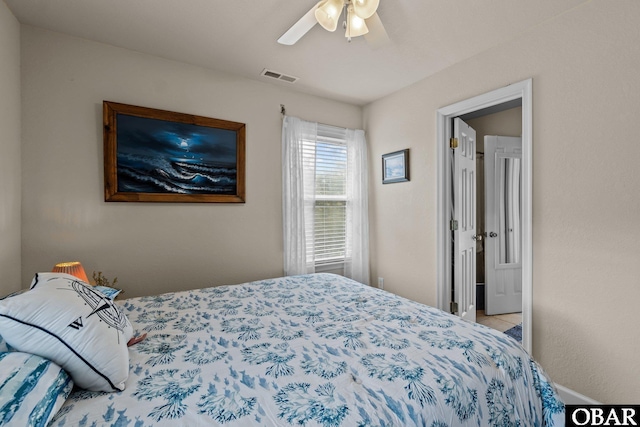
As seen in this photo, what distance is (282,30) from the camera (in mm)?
2102

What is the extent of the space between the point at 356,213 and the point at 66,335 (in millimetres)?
2818

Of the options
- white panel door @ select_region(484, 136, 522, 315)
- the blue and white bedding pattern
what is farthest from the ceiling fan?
white panel door @ select_region(484, 136, 522, 315)

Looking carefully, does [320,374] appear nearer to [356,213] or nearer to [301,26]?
[301,26]

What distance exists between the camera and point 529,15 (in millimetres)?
1938

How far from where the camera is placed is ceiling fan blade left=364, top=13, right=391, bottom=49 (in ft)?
5.46

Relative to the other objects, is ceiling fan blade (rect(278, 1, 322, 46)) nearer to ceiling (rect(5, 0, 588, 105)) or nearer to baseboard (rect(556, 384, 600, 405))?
ceiling (rect(5, 0, 588, 105))

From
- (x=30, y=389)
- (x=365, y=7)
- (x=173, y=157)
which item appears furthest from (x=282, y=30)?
(x=30, y=389)

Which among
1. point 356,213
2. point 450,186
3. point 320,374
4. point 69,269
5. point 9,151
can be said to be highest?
point 9,151

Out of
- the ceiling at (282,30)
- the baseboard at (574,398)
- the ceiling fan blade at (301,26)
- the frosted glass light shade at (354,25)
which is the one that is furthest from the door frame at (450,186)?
the ceiling fan blade at (301,26)

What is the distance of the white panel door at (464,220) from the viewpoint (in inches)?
112

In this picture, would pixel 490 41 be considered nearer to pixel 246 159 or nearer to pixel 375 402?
pixel 246 159

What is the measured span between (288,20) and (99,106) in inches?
60.3

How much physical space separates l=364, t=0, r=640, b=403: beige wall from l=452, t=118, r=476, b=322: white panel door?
66 centimetres

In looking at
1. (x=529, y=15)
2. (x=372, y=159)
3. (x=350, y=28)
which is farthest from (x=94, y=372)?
(x=372, y=159)
